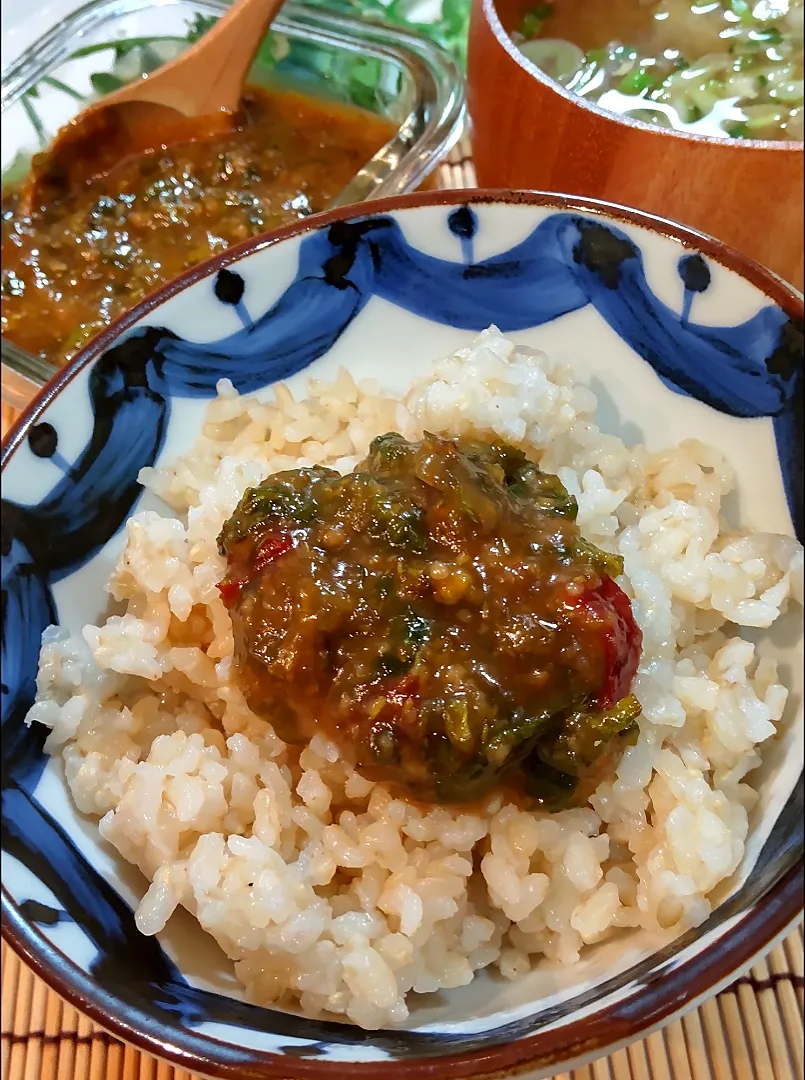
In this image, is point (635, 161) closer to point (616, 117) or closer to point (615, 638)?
point (616, 117)

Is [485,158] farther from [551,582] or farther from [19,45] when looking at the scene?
[19,45]

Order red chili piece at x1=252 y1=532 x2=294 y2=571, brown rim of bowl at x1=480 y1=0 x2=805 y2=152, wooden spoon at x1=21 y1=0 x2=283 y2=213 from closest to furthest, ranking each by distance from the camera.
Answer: red chili piece at x1=252 y1=532 x2=294 y2=571 < brown rim of bowl at x1=480 y1=0 x2=805 y2=152 < wooden spoon at x1=21 y1=0 x2=283 y2=213

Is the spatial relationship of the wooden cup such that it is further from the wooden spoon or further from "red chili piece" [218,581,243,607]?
"red chili piece" [218,581,243,607]

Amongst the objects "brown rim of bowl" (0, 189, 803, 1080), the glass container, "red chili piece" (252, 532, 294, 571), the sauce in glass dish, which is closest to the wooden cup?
the glass container

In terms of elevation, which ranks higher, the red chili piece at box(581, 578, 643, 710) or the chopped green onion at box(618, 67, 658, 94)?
the chopped green onion at box(618, 67, 658, 94)

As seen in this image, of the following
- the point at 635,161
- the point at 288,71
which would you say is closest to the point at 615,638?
the point at 635,161

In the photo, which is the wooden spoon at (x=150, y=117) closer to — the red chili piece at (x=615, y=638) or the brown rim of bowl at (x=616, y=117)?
the brown rim of bowl at (x=616, y=117)

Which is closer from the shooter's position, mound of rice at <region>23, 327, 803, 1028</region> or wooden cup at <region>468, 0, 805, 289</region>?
mound of rice at <region>23, 327, 803, 1028</region>
